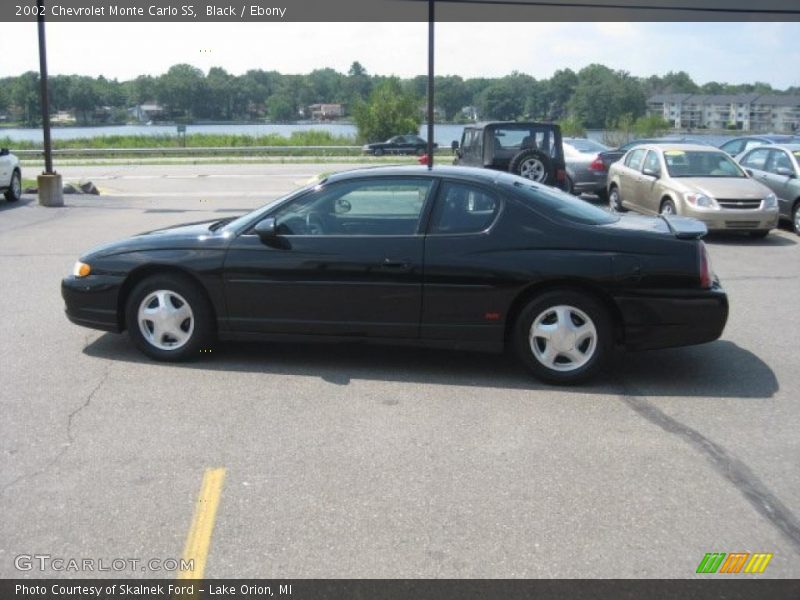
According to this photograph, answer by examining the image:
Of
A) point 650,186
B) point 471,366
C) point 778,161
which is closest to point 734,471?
point 471,366

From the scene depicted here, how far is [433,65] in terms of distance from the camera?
68.2 ft

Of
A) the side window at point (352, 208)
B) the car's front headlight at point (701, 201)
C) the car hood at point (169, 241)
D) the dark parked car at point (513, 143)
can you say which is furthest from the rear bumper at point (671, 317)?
the dark parked car at point (513, 143)

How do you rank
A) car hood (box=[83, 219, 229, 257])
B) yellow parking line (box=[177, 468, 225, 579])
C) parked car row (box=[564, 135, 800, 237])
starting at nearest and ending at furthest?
yellow parking line (box=[177, 468, 225, 579]) → car hood (box=[83, 219, 229, 257]) → parked car row (box=[564, 135, 800, 237])

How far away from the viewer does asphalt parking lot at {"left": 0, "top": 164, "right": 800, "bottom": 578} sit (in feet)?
12.4

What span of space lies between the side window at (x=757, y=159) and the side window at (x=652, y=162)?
8.60 ft

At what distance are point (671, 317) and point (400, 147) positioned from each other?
4442cm

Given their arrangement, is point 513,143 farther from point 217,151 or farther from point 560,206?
point 217,151

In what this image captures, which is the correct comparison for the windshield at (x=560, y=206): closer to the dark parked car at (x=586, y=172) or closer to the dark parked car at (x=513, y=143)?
the dark parked car at (x=513, y=143)

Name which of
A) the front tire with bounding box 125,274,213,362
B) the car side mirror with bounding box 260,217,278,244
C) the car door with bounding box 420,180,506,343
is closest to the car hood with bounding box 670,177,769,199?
the car door with bounding box 420,180,506,343

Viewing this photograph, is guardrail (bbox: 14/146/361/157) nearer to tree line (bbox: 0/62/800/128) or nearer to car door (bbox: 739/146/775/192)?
tree line (bbox: 0/62/800/128)

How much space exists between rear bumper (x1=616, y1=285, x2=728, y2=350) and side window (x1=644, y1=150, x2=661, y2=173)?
9.11m

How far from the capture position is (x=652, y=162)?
1493 cm
